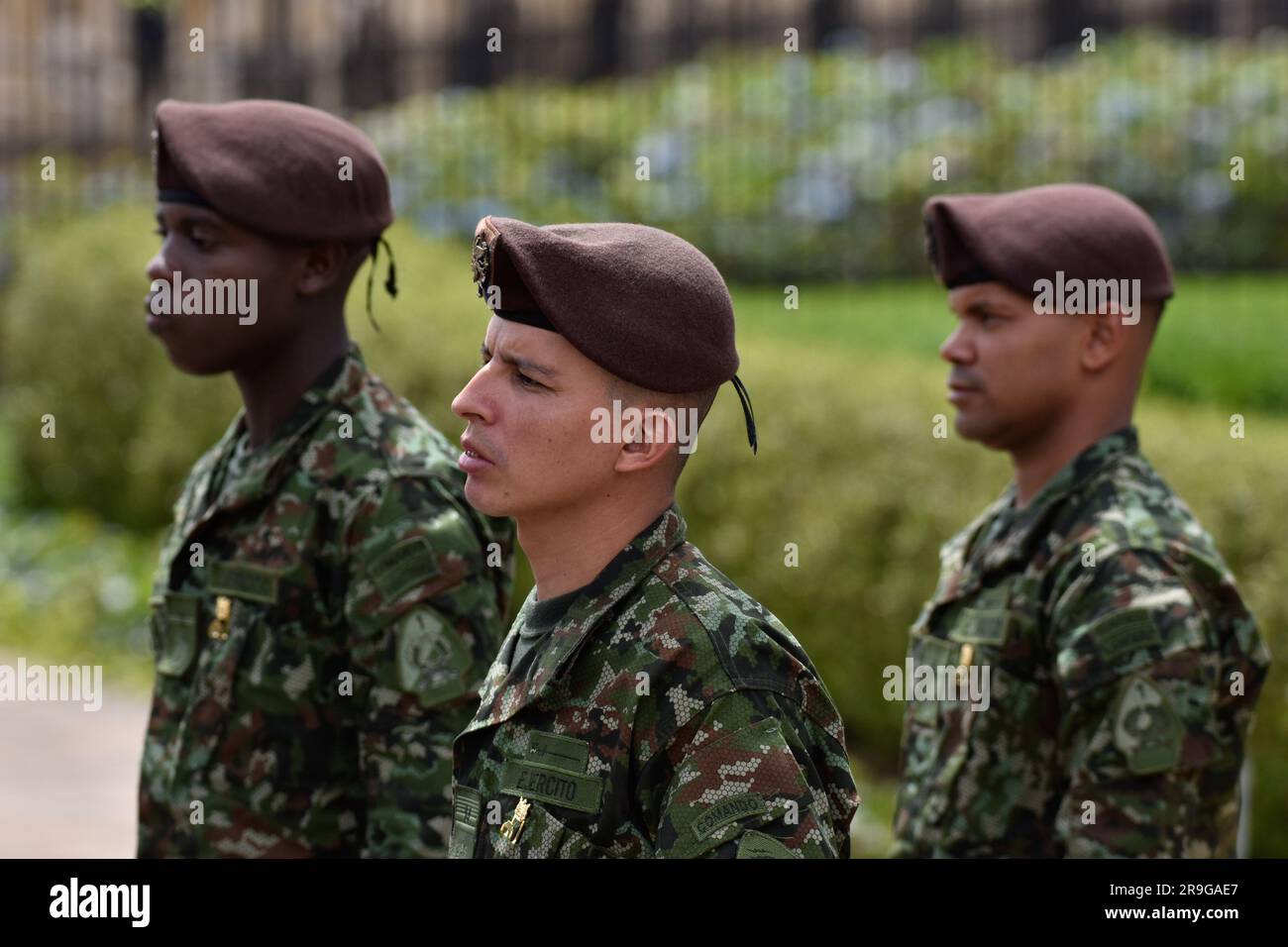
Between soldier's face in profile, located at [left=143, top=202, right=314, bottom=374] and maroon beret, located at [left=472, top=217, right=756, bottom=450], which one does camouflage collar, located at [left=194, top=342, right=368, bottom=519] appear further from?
maroon beret, located at [left=472, top=217, right=756, bottom=450]

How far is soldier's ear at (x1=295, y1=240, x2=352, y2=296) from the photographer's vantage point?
363cm

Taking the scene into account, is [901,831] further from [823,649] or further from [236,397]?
[236,397]

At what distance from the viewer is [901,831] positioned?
153 inches

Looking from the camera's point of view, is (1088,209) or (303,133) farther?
(1088,209)

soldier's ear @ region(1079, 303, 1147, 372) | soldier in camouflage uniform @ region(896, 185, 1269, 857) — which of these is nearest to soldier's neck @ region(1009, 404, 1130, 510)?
soldier in camouflage uniform @ region(896, 185, 1269, 857)

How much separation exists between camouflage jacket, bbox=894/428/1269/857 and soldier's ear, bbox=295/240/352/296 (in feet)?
4.84

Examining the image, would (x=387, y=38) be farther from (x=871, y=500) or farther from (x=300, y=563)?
(x=300, y=563)

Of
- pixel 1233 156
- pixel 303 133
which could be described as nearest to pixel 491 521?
pixel 303 133

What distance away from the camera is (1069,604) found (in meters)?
→ 3.59

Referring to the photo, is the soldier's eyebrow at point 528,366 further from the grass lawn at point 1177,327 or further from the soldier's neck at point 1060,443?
the grass lawn at point 1177,327

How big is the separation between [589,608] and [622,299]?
0.42m

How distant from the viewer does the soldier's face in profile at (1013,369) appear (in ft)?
12.7

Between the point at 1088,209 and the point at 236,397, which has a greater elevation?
the point at 1088,209

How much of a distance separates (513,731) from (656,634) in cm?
26
